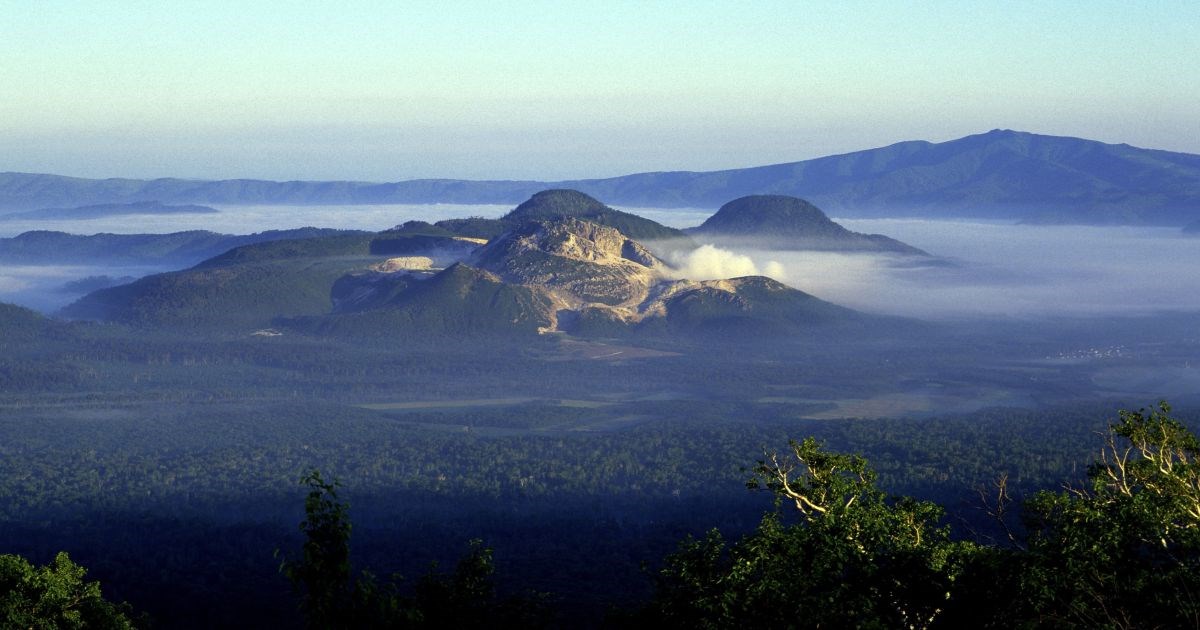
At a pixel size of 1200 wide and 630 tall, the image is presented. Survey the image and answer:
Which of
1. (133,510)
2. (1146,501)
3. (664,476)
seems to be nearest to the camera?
(1146,501)

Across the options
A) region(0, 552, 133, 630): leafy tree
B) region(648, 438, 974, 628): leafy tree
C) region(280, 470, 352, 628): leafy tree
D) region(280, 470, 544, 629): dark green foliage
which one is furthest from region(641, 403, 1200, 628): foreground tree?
region(0, 552, 133, 630): leafy tree

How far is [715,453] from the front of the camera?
547ft

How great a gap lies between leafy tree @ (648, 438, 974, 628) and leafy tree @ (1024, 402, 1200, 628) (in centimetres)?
390

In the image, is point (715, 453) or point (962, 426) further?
point (962, 426)

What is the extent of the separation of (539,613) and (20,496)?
350 feet

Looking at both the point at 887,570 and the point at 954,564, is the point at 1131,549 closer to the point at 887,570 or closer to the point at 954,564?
the point at 954,564

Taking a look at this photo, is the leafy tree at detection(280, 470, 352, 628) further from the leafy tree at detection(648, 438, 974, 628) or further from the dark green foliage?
the leafy tree at detection(648, 438, 974, 628)

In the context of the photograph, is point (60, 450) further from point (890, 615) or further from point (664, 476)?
point (890, 615)

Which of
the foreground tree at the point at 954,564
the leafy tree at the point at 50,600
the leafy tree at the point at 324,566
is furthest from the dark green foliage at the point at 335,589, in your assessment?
the leafy tree at the point at 50,600

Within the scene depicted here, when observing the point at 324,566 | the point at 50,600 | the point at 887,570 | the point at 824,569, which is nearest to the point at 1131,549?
the point at 887,570

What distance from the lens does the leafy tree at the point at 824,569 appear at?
1604 inches

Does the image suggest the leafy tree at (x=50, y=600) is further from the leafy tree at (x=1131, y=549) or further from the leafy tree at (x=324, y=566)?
the leafy tree at (x=1131, y=549)

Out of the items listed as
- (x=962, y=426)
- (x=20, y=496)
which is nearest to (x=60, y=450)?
(x=20, y=496)

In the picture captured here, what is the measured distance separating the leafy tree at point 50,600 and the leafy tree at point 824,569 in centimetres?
2158
